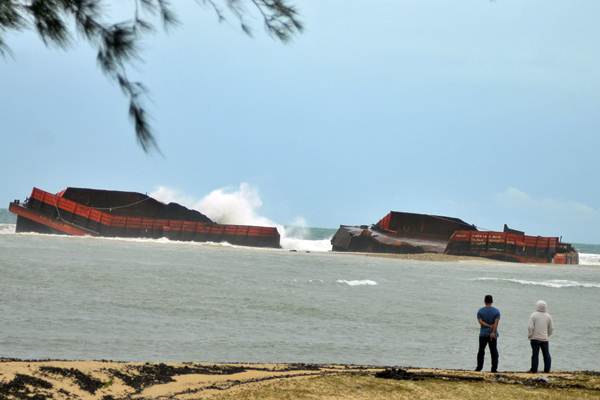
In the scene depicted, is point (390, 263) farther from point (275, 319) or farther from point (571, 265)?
point (275, 319)

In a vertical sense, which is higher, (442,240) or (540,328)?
(442,240)

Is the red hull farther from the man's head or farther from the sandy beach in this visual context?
the sandy beach

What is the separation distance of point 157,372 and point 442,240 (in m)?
57.3

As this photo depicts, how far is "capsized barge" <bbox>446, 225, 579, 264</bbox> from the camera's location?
212 ft

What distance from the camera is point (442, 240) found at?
67688 mm

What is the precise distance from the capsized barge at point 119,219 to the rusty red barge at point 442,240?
802cm

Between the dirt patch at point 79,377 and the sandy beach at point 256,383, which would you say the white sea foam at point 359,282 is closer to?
the sandy beach at point 256,383

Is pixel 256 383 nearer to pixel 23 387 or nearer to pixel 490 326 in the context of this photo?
pixel 23 387

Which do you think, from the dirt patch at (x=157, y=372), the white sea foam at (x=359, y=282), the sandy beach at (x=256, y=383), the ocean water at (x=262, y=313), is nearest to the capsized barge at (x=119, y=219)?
the ocean water at (x=262, y=313)

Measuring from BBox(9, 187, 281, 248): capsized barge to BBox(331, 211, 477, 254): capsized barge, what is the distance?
25.0ft

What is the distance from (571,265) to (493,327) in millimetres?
61652

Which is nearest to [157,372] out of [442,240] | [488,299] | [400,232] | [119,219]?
[488,299]

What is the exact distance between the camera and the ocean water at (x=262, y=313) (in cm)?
1642

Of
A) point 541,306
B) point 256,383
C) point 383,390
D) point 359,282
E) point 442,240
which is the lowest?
point 256,383
